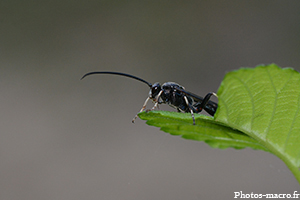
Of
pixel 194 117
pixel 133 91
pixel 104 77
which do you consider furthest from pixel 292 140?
pixel 104 77

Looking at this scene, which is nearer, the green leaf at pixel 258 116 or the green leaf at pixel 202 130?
the green leaf at pixel 258 116

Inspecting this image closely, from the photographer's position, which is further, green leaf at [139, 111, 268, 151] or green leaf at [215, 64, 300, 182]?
green leaf at [139, 111, 268, 151]

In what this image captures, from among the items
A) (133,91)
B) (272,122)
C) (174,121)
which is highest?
(133,91)

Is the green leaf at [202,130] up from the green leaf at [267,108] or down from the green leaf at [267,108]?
down

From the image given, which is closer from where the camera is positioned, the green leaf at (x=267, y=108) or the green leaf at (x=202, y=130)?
the green leaf at (x=267, y=108)

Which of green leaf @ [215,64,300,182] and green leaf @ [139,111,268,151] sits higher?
green leaf @ [215,64,300,182]

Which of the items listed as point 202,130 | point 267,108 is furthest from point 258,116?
point 202,130

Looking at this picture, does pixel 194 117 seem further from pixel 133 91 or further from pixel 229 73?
pixel 133 91
